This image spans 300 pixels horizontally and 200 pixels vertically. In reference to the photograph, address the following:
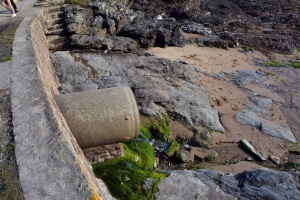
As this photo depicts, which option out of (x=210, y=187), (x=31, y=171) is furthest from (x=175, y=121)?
(x=31, y=171)

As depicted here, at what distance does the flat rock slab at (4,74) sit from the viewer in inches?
205

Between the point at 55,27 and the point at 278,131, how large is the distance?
9289 millimetres

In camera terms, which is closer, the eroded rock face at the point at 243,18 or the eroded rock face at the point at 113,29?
the eroded rock face at the point at 113,29

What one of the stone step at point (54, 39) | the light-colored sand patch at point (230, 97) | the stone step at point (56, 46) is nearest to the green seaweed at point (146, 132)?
the light-colored sand patch at point (230, 97)

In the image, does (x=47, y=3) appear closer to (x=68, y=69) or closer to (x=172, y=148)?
(x=68, y=69)

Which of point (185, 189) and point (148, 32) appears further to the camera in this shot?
point (148, 32)

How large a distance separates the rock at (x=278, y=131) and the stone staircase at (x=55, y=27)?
817 centimetres

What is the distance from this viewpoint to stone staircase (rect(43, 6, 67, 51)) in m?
11.6

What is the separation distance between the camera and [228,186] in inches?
211

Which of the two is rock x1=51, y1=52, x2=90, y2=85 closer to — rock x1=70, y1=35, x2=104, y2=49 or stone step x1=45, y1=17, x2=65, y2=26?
rock x1=70, y1=35, x2=104, y2=49

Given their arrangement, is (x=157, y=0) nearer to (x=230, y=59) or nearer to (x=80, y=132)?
(x=230, y=59)

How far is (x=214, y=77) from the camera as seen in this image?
12484 millimetres

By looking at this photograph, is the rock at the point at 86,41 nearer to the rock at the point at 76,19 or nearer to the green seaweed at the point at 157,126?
the rock at the point at 76,19

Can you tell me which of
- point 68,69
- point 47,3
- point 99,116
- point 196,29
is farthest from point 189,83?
point 196,29
